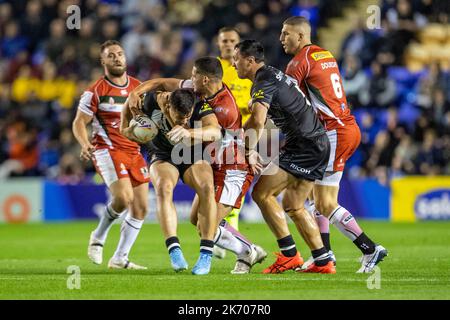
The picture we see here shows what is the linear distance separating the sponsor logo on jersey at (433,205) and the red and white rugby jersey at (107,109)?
32.3 feet

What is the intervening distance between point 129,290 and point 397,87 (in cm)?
1423

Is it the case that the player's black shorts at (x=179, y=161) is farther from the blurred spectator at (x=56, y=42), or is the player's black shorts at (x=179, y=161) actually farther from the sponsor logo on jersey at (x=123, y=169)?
the blurred spectator at (x=56, y=42)

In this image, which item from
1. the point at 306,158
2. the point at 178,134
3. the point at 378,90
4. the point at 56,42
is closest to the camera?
the point at 178,134

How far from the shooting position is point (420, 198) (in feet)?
66.8

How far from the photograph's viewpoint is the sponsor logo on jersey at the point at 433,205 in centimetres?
2019

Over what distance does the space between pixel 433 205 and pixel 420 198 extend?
0.30 metres

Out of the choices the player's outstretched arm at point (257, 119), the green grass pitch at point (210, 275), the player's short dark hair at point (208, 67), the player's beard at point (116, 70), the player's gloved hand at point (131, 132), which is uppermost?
the player's short dark hair at point (208, 67)

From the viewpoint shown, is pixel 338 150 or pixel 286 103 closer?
pixel 286 103

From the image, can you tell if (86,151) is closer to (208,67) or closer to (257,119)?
(208,67)

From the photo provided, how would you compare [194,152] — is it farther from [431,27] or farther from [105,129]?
[431,27]

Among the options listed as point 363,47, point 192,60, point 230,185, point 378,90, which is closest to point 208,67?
point 230,185

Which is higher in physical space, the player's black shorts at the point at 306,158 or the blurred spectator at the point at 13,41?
the blurred spectator at the point at 13,41

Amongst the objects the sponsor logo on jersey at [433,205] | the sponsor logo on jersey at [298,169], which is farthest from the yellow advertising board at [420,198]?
the sponsor logo on jersey at [298,169]

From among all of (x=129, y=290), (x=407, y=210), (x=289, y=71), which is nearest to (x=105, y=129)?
(x=289, y=71)
